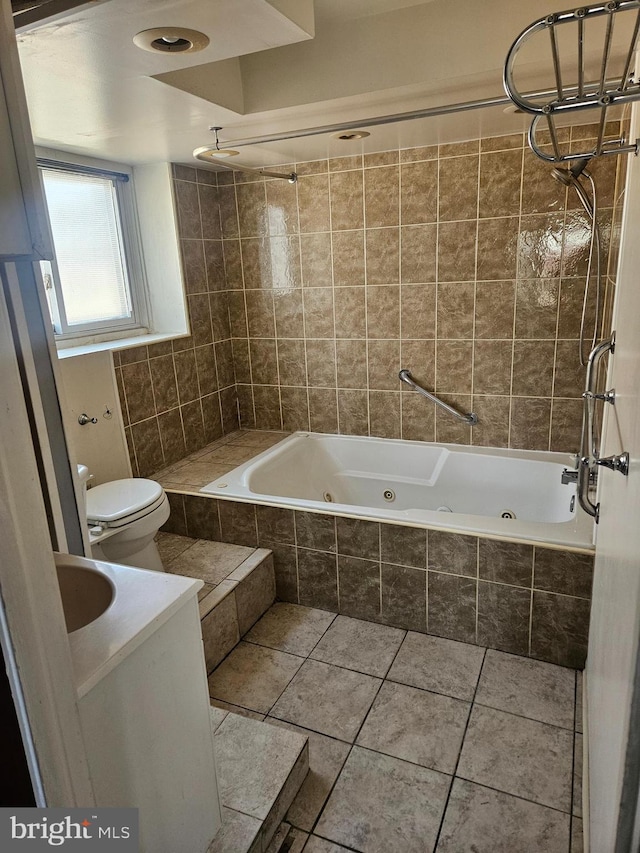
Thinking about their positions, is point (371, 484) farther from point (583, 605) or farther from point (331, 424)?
point (583, 605)

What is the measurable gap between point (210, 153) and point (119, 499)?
63.4 inches

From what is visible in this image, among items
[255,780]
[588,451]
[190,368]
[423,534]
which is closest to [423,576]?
[423,534]

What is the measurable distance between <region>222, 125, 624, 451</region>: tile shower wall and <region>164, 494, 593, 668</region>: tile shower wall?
3.22 feet

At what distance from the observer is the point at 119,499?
7.89 ft

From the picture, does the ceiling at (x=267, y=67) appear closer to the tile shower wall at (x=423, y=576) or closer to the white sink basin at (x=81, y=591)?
the white sink basin at (x=81, y=591)

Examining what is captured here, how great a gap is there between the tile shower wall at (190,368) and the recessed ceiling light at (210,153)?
0.56m

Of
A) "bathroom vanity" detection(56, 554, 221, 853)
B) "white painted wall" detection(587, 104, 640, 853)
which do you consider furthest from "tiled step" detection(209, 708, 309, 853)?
"white painted wall" detection(587, 104, 640, 853)

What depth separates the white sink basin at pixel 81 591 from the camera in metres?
1.32

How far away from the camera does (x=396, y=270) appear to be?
10.2 ft

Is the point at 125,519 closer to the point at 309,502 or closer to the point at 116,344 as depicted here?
the point at 309,502

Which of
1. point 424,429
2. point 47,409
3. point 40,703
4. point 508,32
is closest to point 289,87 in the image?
point 508,32

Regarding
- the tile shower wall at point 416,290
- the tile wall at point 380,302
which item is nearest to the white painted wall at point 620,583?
the tile wall at point 380,302

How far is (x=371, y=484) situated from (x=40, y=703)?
2.62 meters

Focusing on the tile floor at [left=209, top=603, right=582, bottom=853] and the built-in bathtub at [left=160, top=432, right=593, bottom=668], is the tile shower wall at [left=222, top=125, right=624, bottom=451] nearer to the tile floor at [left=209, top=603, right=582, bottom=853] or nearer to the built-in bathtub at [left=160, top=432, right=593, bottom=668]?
the built-in bathtub at [left=160, top=432, right=593, bottom=668]
